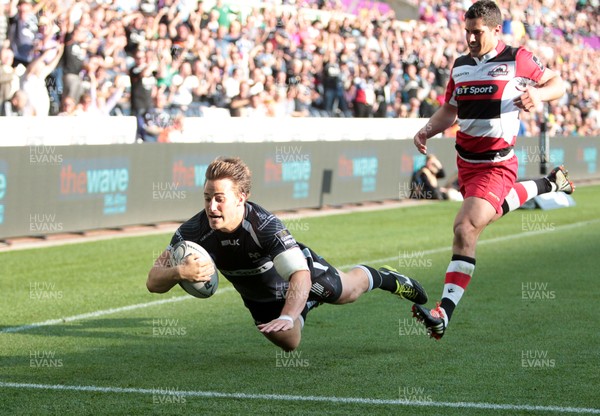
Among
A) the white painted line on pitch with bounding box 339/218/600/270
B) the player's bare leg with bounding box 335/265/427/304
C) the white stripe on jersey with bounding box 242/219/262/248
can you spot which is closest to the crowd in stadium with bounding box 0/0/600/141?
the white painted line on pitch with bounding box 339/218/600/270

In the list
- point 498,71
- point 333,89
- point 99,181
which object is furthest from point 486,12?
point 333,89

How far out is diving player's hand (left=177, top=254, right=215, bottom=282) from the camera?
658cm

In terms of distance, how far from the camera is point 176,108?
67.3ft

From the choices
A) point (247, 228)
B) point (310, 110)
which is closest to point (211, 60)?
point (310, 110)

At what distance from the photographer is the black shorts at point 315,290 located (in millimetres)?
7629

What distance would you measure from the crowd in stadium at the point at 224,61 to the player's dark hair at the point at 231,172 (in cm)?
1129

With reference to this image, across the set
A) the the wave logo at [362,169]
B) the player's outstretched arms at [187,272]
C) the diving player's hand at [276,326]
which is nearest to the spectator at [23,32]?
the the wave logo at [362,169]

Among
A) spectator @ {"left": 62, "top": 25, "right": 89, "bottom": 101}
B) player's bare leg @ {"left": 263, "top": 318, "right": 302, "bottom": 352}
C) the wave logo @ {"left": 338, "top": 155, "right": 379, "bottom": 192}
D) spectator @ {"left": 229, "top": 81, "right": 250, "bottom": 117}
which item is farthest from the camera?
the wave logo @ {"left": 338, "top": 155, "right": 379, "bottom": 192}

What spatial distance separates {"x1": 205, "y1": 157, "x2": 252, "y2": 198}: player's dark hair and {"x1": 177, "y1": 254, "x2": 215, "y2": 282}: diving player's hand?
518 millimetres

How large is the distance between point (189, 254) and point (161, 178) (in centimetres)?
1218

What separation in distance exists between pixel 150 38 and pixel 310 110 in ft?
17.6

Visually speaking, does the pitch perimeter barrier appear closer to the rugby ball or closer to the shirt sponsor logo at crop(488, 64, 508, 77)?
the shirt sponsor logo at crop(488, 64, 508, 77)

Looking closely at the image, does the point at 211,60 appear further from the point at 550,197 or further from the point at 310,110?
the point at 550,197

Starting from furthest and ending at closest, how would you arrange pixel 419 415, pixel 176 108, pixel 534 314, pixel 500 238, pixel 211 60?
pixel 211 60
pixel 176 108
pixel 500 238
pixel 534 314
pixel 419 415
